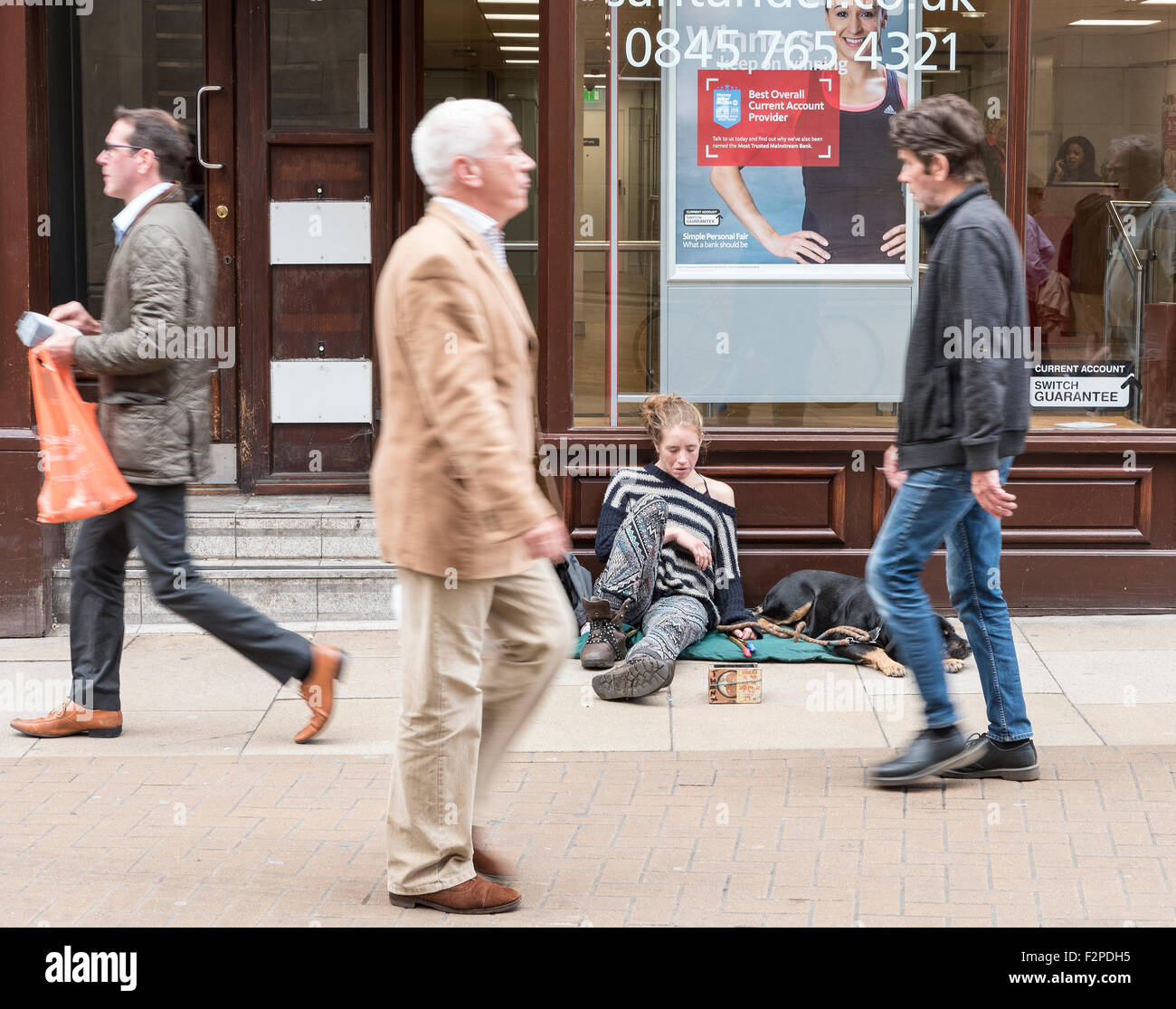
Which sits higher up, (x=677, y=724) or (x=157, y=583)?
(x=157, y=583)

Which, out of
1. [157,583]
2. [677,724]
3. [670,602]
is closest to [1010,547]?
[670,602]

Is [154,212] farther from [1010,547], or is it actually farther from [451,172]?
[1010,547]

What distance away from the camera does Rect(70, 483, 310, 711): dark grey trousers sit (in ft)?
16.7

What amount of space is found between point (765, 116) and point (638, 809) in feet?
12.0

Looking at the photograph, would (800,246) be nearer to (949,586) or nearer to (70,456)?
(949,586)

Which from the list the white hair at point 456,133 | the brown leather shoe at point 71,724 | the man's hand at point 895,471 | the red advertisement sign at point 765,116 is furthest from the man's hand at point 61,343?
the red advertisement sign at point 765,116

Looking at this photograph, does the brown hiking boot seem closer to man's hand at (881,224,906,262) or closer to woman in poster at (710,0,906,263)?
woman in poster at (710,0,906,263)

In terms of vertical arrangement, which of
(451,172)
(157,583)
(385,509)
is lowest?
(157,583)

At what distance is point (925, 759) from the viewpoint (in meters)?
4.72

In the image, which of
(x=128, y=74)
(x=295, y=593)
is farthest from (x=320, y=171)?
(x=295, y=593)

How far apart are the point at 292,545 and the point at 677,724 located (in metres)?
2.45

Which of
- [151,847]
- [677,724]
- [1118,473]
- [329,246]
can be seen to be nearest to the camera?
[151,847]

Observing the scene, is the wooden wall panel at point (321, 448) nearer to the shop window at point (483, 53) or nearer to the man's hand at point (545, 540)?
the shop window at point (483, 53)

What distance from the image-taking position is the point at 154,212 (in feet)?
16.9
